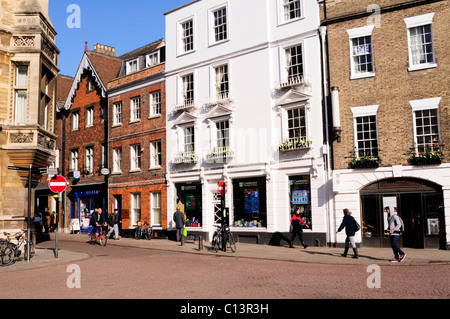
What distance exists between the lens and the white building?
824 inches

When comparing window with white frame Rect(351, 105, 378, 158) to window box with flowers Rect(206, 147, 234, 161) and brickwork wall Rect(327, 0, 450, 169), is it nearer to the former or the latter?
brickwork wall Rect(327, 0, 450, 169)

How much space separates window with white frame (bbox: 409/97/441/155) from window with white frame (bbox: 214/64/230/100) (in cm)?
991

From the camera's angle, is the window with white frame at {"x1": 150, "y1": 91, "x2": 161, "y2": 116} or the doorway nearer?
the doorway

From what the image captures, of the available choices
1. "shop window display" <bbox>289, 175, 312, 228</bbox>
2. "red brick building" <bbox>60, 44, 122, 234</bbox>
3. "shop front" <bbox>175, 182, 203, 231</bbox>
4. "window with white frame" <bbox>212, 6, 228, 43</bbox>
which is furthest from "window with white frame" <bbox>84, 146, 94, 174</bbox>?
"shop window display" <bbox>289, 175, 312, 228</bbox>

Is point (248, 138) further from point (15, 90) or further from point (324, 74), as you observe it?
point (15, 90)

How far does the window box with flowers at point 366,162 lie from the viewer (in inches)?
746

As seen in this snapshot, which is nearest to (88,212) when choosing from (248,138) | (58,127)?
(58,127)

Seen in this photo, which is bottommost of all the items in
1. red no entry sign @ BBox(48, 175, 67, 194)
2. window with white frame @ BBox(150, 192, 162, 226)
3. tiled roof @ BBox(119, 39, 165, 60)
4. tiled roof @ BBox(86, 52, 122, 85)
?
window with white frame @ BBox(150, 192, 162, 226)

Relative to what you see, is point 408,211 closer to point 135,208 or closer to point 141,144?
point 141,144

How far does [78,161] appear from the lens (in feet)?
111

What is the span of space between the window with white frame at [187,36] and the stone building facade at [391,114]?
8.91 m

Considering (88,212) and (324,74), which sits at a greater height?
(324,74)

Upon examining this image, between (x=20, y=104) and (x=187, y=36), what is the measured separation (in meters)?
12.5
